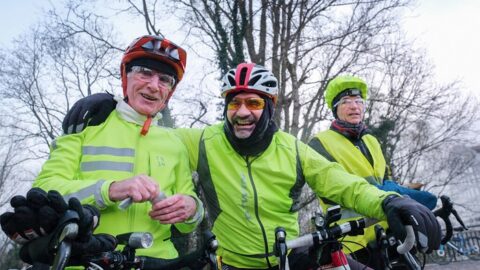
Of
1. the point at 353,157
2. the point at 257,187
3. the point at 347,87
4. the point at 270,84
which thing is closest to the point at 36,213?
the point at 257,187

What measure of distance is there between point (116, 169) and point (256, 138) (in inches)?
43.2

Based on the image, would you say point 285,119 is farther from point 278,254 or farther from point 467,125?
point 467,125

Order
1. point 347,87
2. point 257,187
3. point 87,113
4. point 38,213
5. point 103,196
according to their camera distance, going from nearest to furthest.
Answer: point 38,213, point 103,196, point 87,113, point 257,187, point 347,87

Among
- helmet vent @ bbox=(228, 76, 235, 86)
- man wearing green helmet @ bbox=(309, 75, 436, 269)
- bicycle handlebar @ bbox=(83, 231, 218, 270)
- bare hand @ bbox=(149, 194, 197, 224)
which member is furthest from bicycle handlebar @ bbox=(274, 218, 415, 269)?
helmet vent @ bbox=(228, 76, 235, 86)

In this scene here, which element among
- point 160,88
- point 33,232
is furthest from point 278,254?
point 160,88

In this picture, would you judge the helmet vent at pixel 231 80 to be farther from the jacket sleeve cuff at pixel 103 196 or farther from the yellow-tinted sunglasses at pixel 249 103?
the jacket sleeve cuff at pixel 103 196

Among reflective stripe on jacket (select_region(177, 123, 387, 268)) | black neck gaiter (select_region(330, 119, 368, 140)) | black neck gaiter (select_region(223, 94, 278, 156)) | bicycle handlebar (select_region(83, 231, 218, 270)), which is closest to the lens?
bicycle handlebar (select_region(83, 231, 218, 270))

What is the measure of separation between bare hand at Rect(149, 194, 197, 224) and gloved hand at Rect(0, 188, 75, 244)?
27.6 inches

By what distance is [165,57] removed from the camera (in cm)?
268

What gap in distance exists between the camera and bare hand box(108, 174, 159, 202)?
1762 mm

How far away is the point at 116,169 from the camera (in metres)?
2.20

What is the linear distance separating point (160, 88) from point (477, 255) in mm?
17254

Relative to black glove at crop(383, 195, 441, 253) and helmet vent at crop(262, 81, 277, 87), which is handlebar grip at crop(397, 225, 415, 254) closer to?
black glove at crop(383, 195, 441, 253)

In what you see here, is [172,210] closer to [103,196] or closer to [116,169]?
[103,196]
